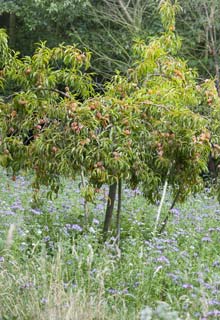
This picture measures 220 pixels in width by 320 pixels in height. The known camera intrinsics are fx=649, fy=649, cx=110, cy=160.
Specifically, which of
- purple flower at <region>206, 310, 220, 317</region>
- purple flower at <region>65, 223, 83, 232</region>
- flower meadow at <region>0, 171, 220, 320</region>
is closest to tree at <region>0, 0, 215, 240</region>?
purple flower at <region>65, 223, 83, 232</region>

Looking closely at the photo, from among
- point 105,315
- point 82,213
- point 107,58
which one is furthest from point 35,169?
point 107,58

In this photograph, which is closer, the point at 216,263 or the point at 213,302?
the point at 213,302

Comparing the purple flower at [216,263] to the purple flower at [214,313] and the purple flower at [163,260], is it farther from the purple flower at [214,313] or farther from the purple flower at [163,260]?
the purple flower at [214,313]

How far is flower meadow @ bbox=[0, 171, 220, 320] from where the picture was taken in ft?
14.1

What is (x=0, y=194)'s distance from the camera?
28.2ft

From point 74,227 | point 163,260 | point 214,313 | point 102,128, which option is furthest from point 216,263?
point 102,128

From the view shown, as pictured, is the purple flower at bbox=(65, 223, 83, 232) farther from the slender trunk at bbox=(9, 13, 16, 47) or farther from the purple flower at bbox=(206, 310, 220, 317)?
the slender trunk at bbox=(9, 13, 16, 47)

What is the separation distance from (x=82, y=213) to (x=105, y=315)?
3.40 meters

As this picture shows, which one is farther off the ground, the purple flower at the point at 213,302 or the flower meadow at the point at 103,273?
the purple flower at the point at 213,302

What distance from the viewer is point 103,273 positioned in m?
4.71

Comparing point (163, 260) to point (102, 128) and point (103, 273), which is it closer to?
point (103, 273)

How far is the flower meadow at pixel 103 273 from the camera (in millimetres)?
4305

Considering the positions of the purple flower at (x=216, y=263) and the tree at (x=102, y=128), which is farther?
the tree at (x=102, y=128)

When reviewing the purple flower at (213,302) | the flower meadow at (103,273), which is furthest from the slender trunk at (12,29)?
the purple flower at (213,302)
